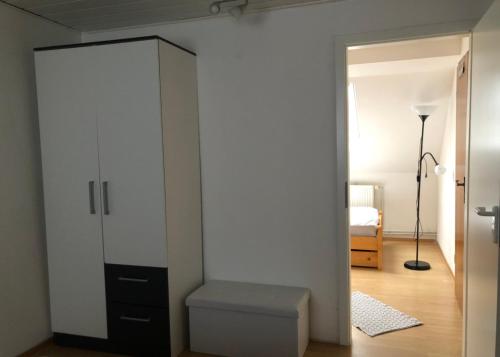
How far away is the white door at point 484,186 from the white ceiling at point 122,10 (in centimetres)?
107

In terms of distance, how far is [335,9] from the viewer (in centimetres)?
253

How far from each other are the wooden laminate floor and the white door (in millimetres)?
475

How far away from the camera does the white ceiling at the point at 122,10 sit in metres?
2.47

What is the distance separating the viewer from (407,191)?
17.8 ft

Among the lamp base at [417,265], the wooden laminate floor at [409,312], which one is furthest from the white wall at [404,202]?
the lamp base at [417,265]

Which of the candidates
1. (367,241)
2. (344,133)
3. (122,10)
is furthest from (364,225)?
(122,10)

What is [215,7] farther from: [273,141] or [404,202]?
[404,202]

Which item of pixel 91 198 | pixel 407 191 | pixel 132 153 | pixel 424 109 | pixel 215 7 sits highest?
pixel 215 7

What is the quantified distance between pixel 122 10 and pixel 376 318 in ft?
9.13

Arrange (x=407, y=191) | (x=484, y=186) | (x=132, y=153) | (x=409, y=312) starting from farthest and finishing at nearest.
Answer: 1. (x=407, y=191)
2. (x=409, y=312)
3. (x=132, y=153)
4. (x=484, y=186)

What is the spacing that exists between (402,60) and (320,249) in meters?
1.92

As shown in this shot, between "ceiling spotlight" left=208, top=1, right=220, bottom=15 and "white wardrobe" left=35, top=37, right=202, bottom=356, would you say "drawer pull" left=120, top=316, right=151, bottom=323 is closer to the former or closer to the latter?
"white wardrobe" left=35, top=37, right=202, bottom=356

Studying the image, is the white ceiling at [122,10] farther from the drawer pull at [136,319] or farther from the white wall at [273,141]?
the drawer pull at [136,319]

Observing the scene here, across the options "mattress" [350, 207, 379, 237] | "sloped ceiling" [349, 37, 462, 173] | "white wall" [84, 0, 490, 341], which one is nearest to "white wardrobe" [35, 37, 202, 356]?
"white wall" [84, 0, 490, 341]
